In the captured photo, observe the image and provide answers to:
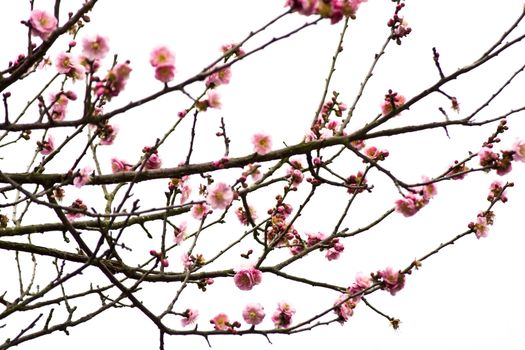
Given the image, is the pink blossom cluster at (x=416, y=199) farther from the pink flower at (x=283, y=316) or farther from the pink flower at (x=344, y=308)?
the pink flower at (x=283, y=316)

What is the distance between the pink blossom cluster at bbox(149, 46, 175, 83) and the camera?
99.2 inches

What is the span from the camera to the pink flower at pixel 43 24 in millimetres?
2770

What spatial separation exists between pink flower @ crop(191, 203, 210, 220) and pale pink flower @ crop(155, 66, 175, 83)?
4.37 ft

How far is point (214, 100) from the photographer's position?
2920 mm

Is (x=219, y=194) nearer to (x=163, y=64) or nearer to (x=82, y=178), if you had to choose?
(x=82, y=178)

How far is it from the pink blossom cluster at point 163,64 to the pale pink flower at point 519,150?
5.64 feet

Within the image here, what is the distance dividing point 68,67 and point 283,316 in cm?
184

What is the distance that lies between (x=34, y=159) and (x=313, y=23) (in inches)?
102

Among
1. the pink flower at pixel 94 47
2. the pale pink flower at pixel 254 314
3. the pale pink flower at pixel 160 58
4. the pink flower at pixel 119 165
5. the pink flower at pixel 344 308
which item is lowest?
the pink flower at pixel 344 308

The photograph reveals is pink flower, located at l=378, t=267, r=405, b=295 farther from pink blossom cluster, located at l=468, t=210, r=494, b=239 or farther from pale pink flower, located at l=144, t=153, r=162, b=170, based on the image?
pale pink flower, located at l=144, t=153, r=162, b=170

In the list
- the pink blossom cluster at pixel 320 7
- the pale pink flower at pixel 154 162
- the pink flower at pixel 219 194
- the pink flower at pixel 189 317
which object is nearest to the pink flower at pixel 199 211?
the pale pink flower at pixel 154 162

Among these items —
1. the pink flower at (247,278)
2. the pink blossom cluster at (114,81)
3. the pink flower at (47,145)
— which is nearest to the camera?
the pink blossom cluster at (114,81)

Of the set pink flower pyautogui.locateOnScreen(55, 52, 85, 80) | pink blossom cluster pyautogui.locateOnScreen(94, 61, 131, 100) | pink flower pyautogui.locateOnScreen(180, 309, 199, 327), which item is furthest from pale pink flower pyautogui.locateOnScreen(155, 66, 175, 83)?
pink flower pyautogui.locateOnScreen(180, 309, 199, 327)

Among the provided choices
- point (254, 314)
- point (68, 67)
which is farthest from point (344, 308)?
point (68, 67)
